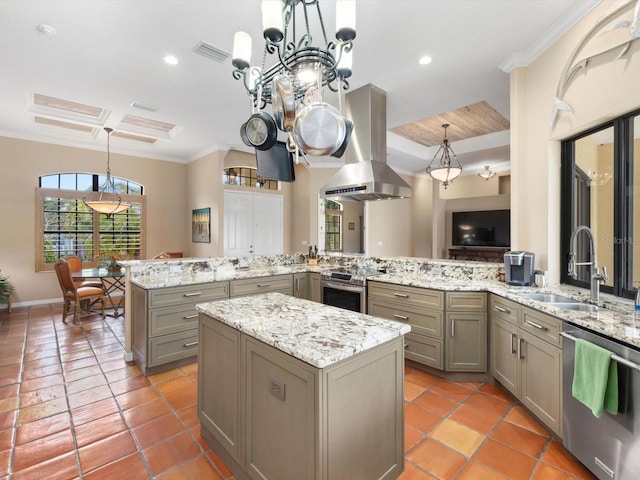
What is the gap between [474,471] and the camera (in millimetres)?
1793

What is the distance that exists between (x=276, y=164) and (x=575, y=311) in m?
2.61

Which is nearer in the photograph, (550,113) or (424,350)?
(550,113)

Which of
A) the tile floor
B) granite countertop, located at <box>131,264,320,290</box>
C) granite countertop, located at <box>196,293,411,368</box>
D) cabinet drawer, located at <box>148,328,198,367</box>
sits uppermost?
granite countertop, located at <box>131,264,320,290</box>

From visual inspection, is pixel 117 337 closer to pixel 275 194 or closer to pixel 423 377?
pixel 423 377

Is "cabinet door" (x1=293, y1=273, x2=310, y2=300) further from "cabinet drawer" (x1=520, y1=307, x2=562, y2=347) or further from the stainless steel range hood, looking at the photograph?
"cabinet drawer" (x1=520, y1=307, x2=562, y2=347)

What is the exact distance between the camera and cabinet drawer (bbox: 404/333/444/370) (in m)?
2.86

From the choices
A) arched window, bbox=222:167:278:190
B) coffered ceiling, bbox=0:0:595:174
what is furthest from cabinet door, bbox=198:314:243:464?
arched window, bbox=222:167:278:190

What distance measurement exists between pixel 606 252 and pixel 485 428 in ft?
5.21

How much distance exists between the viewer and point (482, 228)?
792 centimetres

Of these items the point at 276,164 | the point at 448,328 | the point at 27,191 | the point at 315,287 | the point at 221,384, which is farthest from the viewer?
the point at 27,191

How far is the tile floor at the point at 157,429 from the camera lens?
1.81 metres

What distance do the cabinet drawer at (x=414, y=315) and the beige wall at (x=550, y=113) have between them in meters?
1.06

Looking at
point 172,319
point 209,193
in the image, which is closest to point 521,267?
point 172,319

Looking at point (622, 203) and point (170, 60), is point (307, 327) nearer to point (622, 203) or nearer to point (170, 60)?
point (622, 203)
